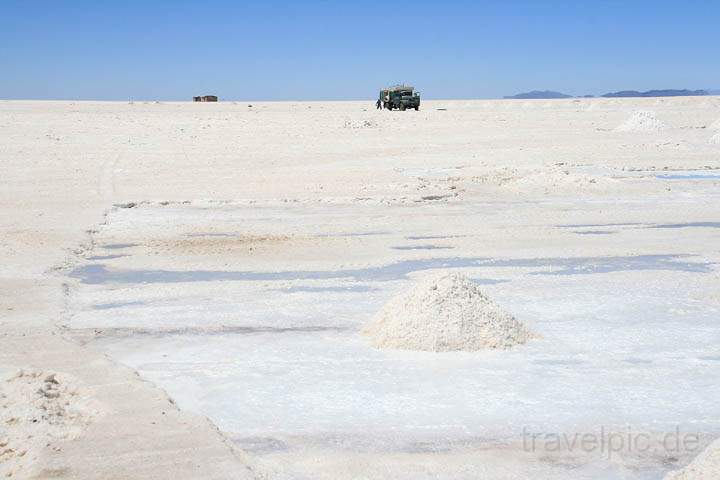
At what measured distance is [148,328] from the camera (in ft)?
26.9

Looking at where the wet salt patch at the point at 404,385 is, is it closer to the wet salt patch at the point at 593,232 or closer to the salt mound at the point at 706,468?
the salt mound at the point at 706,468

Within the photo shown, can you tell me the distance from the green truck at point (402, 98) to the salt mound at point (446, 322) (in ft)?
149

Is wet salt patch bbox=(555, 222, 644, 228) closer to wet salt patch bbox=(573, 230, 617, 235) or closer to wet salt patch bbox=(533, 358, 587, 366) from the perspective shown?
wet salt patch bbox=(573, 230, 617, 235)

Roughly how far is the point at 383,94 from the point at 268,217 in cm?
4107

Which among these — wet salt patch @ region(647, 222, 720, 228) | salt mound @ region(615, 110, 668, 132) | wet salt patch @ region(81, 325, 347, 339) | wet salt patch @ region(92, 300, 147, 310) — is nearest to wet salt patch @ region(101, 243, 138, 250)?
wet salt patch @ region(92, 300, 147, 310)

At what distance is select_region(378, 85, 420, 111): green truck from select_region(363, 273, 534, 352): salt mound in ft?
149

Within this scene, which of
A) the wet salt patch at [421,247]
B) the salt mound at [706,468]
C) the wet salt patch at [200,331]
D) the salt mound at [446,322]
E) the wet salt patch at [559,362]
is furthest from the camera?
the wet salt patch at [421,247]

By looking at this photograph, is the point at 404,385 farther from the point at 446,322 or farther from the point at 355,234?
the point at 355,234

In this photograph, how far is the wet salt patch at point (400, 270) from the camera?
10363mm

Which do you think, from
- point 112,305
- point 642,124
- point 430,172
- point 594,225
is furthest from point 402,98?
point 112,305

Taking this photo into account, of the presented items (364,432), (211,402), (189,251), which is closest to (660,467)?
(364,432)

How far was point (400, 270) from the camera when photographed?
10.8 m

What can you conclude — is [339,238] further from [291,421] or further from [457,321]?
[291,421]

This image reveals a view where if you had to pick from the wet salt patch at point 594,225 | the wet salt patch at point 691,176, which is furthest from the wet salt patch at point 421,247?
the wet salt patch at point 691,176
